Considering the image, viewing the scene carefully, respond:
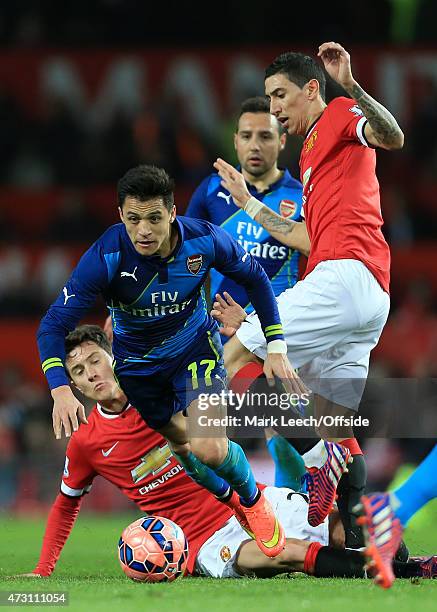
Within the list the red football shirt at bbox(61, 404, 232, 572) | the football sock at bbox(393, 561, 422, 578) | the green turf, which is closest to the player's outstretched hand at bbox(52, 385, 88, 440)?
the green turf

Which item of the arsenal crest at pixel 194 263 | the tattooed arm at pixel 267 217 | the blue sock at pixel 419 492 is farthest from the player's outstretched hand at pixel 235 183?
the blue sock at pixel 419 492

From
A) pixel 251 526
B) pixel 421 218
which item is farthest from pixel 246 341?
pixel 421 218

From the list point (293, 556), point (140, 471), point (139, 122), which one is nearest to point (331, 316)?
point (293, 556)

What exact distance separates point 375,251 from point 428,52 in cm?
1072

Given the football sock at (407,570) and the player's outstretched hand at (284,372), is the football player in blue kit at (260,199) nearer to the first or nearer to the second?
the player's outstretched hand at (284,372)

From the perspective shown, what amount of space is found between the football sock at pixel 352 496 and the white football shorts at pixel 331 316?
57cm

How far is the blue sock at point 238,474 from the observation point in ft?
19.4

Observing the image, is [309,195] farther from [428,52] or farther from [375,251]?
[428,52]

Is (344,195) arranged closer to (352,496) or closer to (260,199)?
(260,199)

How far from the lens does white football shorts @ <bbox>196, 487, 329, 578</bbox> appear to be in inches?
247

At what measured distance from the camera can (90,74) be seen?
16344 mm

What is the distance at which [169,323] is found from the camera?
6.19 meters

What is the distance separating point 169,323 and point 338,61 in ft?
5.31

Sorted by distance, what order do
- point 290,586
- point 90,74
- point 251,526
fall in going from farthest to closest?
point 90,74
point 251,526
point 290,586
